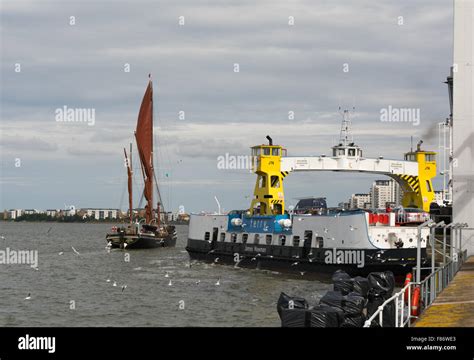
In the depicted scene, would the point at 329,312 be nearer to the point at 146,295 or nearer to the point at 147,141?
the point at 146,295

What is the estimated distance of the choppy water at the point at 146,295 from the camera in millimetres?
29906

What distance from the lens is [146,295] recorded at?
124 ft

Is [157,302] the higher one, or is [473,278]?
[473,278]

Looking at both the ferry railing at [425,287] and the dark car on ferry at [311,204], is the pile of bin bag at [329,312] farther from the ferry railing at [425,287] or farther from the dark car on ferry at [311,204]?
the dark car on ferry at [311,204]

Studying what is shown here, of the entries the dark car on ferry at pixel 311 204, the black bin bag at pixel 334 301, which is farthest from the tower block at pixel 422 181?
the black bin bag at pixel 334 301

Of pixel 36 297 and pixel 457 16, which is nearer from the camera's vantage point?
pixel 457 16

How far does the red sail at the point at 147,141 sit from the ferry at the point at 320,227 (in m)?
31.9

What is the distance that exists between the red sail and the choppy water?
36.7m
